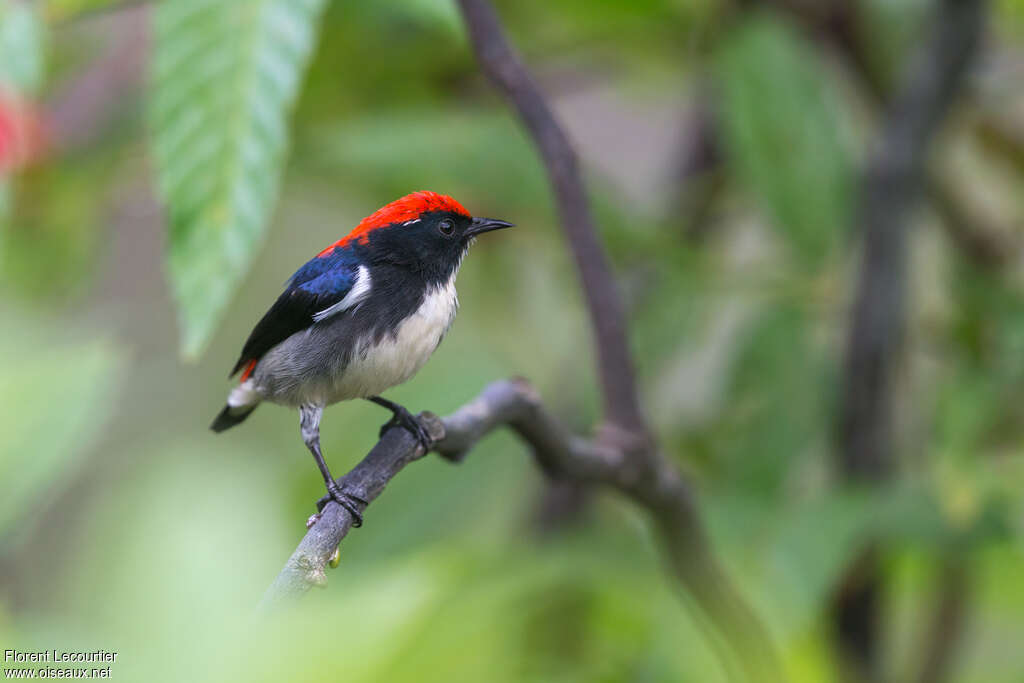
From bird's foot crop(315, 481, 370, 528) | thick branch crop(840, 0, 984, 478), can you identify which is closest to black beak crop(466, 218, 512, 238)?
bird's foot crop(315, 481, 370, 528)

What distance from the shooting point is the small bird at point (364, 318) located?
101 centimetres

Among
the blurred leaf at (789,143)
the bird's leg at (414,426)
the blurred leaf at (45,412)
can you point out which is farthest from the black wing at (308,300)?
the blurred leaf at (789,143)

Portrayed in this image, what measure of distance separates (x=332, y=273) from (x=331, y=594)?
0.52 m

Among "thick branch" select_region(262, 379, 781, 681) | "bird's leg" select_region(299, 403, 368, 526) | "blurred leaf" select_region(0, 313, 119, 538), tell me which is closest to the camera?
"thick branch" select_region(262, 379, 781, 681)

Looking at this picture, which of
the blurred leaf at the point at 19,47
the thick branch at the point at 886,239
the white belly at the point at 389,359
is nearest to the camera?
the white belly at the point at 389,359

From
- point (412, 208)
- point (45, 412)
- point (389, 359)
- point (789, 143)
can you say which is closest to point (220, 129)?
point (412, 208)

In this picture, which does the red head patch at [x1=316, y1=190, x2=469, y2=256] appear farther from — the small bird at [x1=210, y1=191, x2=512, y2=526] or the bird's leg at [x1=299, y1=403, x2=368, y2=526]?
the bird's leg at [x1=299, y1=403, x2=368, y2=526]

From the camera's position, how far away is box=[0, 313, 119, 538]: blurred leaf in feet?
5.10

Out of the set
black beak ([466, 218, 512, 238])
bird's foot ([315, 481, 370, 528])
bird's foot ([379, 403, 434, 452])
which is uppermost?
black beak ([466, 218, 512, 238])

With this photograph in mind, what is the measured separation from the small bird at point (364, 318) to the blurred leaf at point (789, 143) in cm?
138

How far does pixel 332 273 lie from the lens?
3.46 ft

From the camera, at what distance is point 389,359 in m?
1.01

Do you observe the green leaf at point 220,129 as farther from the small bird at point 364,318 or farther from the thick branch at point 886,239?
the thick branch at point 886,239

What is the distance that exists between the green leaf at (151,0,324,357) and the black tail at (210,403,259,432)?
103mm
